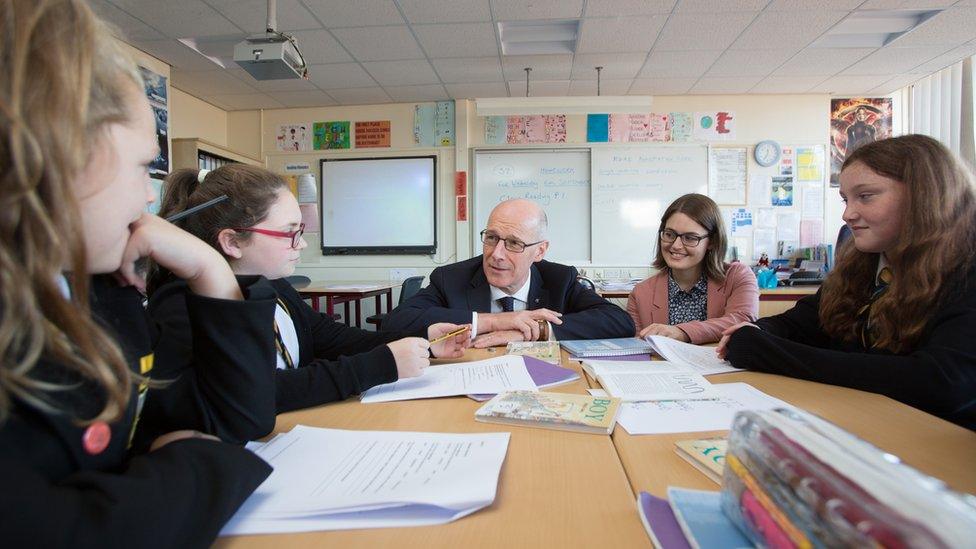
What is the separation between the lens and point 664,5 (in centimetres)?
310

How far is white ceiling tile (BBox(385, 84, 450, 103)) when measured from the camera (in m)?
4.60

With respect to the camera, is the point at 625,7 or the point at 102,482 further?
the point at 625,7

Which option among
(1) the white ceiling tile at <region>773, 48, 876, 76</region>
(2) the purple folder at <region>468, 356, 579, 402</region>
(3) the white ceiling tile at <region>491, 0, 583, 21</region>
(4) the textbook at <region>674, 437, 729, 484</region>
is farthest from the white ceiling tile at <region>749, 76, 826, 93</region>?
(4) the textbook at <region>674, 437, 729, 484</region>

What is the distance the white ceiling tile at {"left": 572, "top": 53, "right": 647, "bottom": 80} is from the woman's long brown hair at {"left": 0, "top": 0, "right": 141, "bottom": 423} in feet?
12.9

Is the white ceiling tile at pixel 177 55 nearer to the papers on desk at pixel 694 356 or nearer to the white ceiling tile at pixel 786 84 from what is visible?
the papers on desk at pixel 694 356

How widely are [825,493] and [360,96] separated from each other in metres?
5.10

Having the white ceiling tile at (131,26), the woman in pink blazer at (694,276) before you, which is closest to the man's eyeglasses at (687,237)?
the woman in pink blazer at (694,276)

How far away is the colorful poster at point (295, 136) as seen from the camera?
516cm

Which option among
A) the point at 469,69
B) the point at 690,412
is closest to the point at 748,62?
the point at 469,69

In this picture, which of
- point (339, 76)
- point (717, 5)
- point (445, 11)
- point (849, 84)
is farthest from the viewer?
point (849, 84)

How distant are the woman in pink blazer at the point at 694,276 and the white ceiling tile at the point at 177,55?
12.4 ft

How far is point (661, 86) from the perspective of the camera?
14.9ft

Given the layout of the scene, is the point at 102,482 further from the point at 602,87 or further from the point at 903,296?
the point at 602,87

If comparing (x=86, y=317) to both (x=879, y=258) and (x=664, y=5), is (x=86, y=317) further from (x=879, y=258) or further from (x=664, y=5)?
(x=664, y=5)
